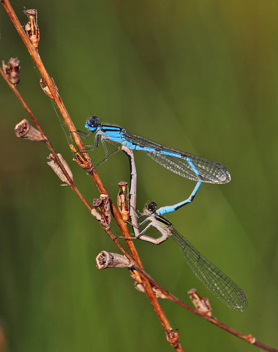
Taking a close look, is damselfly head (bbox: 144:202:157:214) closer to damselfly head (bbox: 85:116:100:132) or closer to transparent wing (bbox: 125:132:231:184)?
transparent wing (bbox: 125:132:231:184)

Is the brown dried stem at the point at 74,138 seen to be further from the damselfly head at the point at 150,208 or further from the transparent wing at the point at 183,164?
the transparent wing at the point at 183,164

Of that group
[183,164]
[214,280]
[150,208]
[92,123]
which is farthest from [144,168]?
[214,280]

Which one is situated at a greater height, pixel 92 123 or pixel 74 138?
pixel 92 123

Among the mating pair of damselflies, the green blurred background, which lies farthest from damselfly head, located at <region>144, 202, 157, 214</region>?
the green blurred background

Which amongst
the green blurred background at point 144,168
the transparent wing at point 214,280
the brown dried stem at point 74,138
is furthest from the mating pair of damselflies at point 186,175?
the brown dried stem at point 74,138

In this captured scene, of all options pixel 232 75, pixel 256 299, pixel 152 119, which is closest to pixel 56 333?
pixel 256 299

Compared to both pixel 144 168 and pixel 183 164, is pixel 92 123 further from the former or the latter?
pixel 183 164
